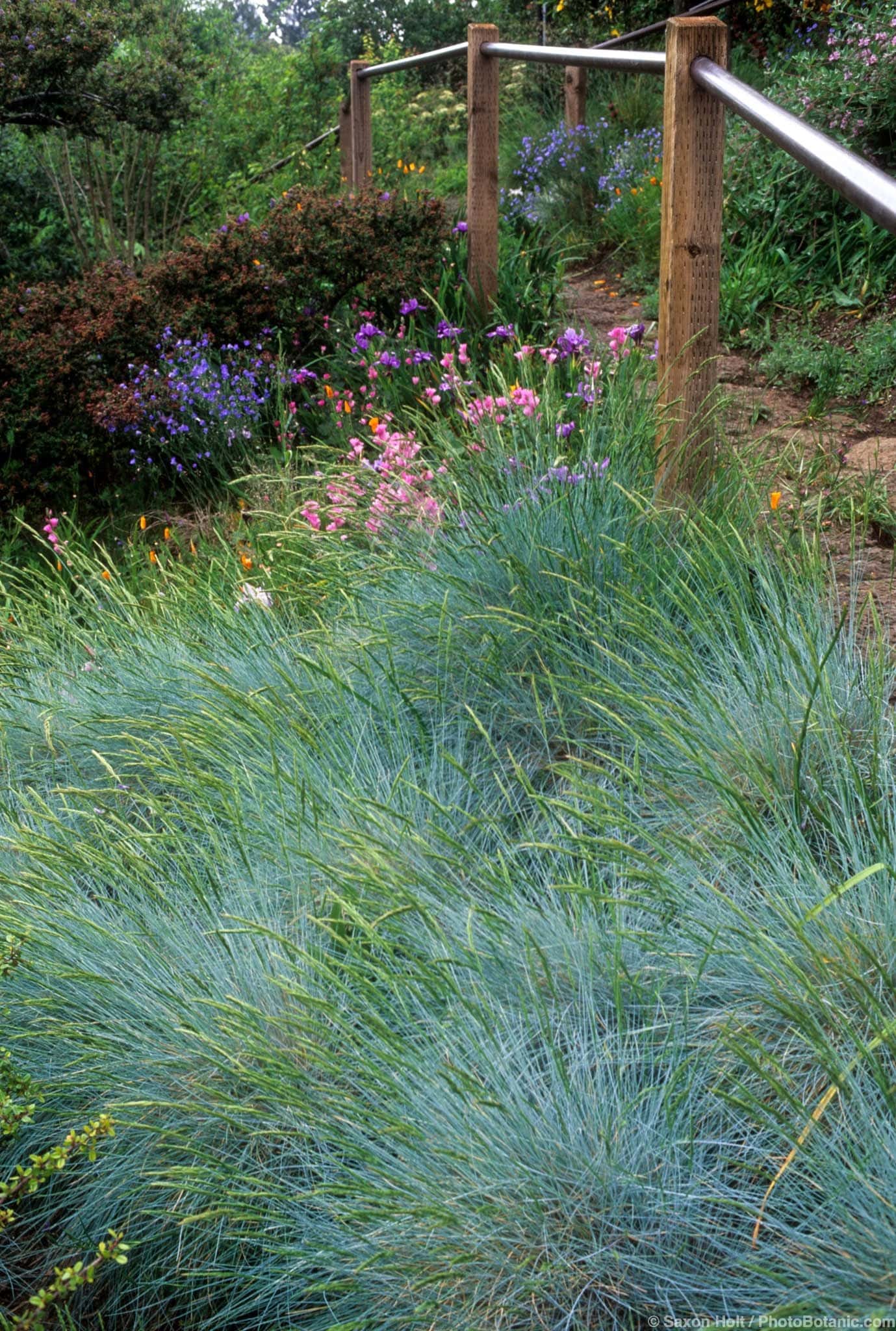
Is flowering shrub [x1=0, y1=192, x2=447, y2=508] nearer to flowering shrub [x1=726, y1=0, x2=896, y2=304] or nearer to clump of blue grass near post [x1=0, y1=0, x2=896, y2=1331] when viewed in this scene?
clump of blue grass near post [x1=0, y1=0, x2=896, y2=1331]

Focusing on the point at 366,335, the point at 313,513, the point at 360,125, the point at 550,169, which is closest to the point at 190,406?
the point at 366,335

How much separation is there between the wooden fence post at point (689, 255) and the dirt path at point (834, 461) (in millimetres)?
136

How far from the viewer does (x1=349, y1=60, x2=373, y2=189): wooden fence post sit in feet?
25.8

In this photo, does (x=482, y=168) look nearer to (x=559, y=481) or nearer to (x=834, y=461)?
(x=834, y=461)

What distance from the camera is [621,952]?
1.76 m

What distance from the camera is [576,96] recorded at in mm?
9461

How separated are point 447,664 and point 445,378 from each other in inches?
61.5

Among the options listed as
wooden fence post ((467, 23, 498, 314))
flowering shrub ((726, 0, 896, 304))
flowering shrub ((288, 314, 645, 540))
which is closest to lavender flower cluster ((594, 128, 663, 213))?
flowering shrub ((726, 0, 896, 304))

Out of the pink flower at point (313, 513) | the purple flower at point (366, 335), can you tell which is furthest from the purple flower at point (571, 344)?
the purple flower at point (366, 335)

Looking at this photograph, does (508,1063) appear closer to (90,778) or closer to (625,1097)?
(625,1097)

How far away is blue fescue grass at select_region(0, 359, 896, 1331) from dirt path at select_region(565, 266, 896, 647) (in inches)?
15.5

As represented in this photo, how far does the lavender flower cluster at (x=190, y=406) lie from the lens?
541 cm

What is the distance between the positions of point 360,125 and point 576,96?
2294 mm

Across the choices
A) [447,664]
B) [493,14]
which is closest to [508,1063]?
[447,664]
